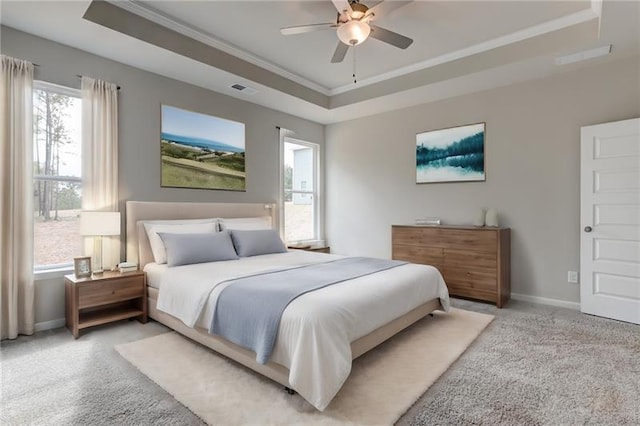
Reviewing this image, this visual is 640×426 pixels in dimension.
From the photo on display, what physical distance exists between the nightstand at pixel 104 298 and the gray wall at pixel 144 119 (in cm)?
30

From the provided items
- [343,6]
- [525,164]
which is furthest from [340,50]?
[525,164]

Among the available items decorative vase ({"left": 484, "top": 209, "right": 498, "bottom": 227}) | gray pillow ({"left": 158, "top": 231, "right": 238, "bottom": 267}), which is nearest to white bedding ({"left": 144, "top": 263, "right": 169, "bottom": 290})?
gray pillow ({"left": 158, "top": 231, "right": 238, "bottom": 267})

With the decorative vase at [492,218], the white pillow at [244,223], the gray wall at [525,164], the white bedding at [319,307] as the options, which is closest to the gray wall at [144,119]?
the white pillow at [244,223]

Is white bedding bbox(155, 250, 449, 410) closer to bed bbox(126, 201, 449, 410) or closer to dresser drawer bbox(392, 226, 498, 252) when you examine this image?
bed bbox(126, 201, 449, 410)

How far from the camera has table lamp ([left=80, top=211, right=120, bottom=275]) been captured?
10.2ft

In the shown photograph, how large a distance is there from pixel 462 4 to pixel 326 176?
141 inches

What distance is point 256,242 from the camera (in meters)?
4.04

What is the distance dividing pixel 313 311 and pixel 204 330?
3.69 feet

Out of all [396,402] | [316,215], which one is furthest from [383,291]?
[316,215]

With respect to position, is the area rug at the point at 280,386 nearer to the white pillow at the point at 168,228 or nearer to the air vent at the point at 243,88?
the white pillow at the point at 168,228

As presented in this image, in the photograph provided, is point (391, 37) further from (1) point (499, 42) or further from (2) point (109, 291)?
(2) point (109, 291)

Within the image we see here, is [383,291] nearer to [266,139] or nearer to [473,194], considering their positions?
[473,194]

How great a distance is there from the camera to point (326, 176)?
6207 millimetres

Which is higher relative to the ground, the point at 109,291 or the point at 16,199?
the point at 16,199
